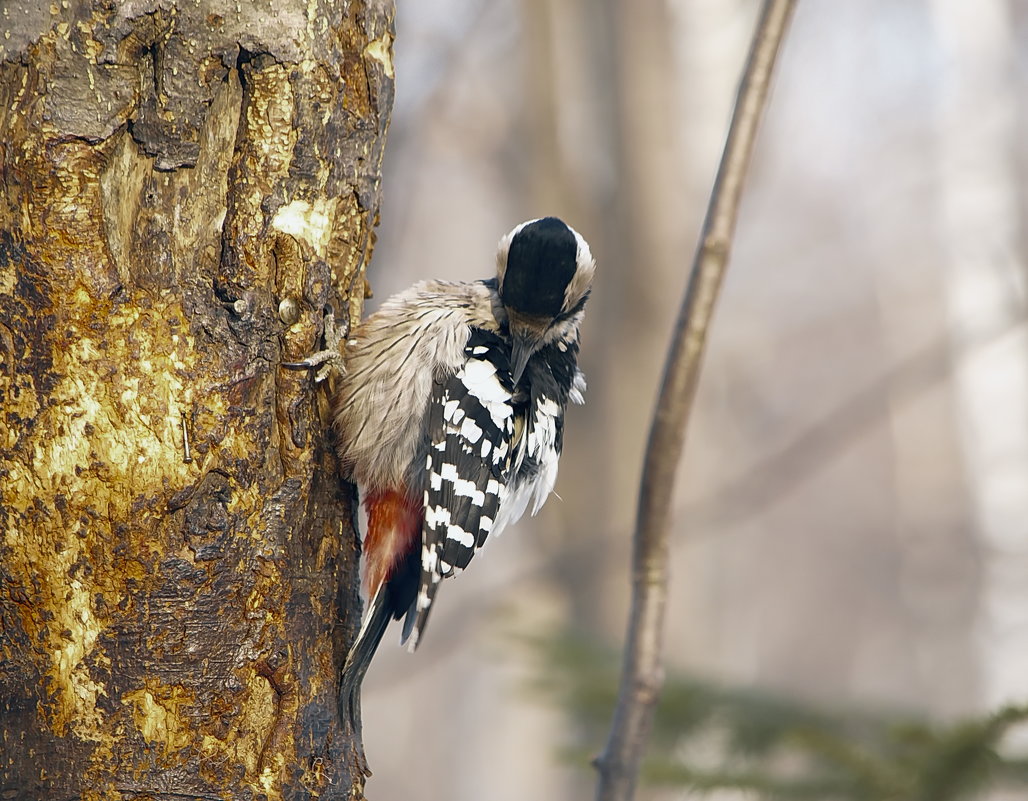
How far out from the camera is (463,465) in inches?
115

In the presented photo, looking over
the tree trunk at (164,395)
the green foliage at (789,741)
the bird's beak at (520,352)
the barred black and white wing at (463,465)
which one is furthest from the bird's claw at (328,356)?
the green foliage at (789,741)

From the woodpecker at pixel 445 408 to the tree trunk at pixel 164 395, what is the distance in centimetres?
48

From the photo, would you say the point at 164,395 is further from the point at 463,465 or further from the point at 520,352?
the point at 520,352

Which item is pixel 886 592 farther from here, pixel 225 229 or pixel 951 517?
pixel 225 229

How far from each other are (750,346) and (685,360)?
31.8ft

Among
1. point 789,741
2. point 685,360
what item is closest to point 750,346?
point 789,741

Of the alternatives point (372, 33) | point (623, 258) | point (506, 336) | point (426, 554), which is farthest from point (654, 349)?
point (372, 33)

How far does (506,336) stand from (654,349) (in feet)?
11.9

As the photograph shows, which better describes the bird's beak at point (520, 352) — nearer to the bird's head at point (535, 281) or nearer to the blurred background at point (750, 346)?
the bird's head at point (535, 281)

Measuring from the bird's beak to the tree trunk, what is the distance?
948 millimetres

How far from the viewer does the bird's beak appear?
3.07 m

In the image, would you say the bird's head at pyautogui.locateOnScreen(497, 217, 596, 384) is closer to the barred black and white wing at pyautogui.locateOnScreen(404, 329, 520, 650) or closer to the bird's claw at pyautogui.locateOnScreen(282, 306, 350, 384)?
the barred black and white wing at pyautogui.locateOnScreen(404, 329, 520, 650)

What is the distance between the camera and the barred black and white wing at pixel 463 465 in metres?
2.84

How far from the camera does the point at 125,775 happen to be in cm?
191
